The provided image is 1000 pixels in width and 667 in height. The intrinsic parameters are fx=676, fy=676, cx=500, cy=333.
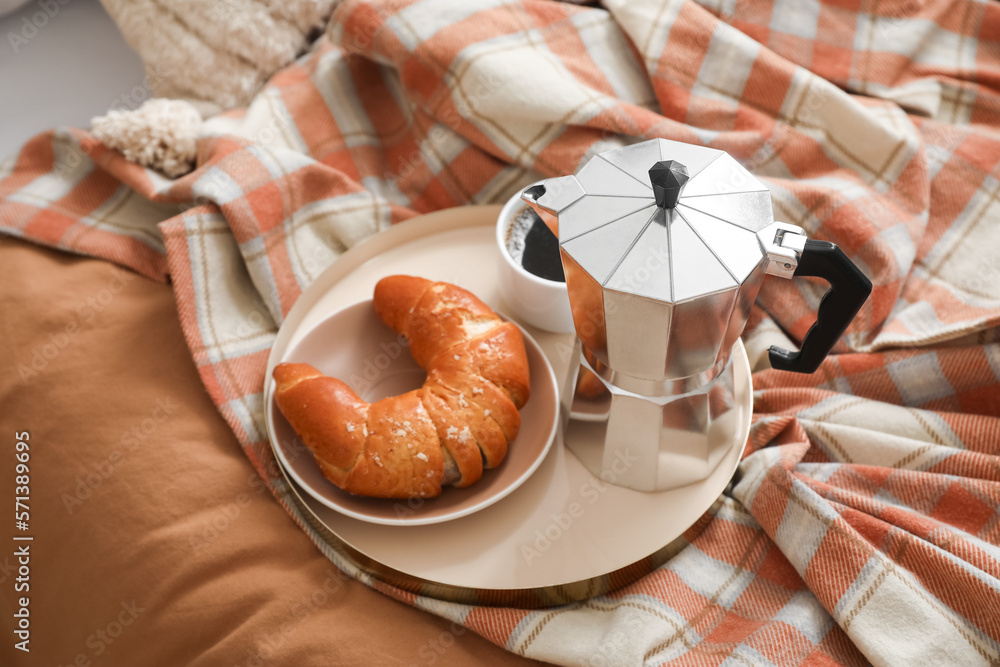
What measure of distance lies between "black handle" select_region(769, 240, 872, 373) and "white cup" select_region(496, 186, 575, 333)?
0.24 metres

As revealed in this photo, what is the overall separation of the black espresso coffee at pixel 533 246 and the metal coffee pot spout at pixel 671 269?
14cm

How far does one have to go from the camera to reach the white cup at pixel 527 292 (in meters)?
0.71

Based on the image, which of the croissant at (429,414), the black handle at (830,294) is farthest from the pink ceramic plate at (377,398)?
the black handle at (830,294)

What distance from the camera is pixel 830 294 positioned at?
52 cm

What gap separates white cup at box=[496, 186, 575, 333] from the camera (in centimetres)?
71

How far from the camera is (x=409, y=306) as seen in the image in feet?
2.32

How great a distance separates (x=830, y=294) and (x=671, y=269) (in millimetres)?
134

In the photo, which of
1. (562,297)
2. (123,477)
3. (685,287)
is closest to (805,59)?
(562,297)

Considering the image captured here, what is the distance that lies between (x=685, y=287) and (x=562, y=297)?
0.24 metres

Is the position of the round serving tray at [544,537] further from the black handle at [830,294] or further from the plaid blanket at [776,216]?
the black handle at [830,294]

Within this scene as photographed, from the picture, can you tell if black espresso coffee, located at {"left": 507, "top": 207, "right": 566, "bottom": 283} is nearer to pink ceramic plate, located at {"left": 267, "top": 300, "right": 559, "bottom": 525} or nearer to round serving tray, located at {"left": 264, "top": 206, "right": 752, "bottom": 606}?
pink ceramic plate, located at {"left": 267, "top": 300, "right": 559, "bottom": 525}

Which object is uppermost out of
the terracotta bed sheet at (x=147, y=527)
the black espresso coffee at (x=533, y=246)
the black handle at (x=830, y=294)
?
the black handle at (x=830, y=294)

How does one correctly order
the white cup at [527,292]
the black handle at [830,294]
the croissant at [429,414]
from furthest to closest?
the white cup at [527,292], the croissant at [429,414], the black handle at [830,294]

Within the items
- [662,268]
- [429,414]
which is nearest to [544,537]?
[429,414]
